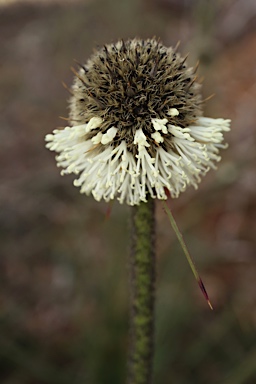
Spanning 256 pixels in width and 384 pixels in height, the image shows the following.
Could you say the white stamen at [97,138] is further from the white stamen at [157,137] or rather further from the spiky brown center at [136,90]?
the white stamen at [157,137]

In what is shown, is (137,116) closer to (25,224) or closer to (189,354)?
(189,354)

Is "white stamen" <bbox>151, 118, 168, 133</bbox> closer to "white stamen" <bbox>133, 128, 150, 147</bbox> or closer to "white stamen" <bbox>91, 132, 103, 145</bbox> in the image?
"white stamen" <bbox>133, 128, 150, 147</bbox>

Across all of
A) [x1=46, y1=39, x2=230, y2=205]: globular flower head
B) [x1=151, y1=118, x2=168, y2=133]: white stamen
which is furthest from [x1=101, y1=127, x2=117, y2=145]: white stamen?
[x1=151, y1=118, x2=168, y2=133]: white stamen

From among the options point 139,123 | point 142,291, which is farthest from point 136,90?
point 142,291

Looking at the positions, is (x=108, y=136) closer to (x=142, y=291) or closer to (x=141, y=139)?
(x=141, y=139)

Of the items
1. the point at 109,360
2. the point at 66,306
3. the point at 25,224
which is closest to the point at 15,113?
the point at 25,224

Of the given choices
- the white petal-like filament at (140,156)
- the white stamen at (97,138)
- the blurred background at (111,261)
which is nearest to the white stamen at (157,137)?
the white petal-like filament at (140,156)
